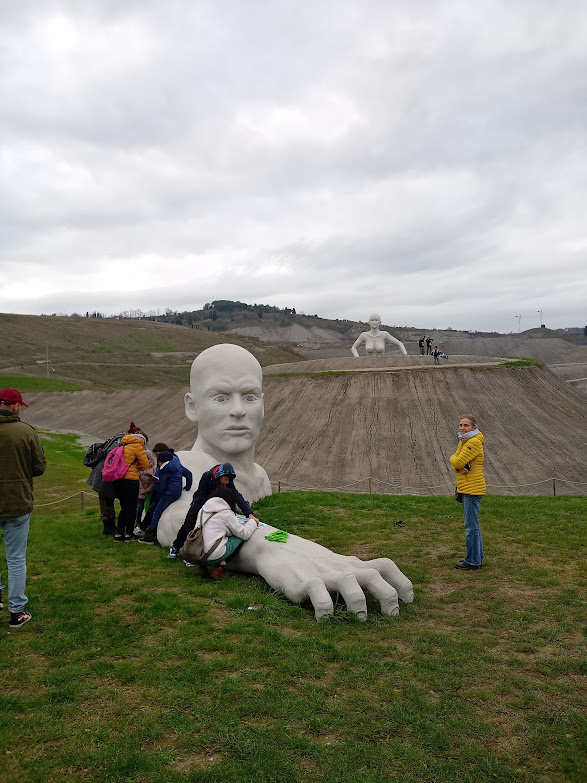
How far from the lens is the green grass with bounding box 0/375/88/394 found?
54.7 meters

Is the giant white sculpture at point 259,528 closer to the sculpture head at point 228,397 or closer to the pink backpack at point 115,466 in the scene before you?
the sculpture head at point 228,397

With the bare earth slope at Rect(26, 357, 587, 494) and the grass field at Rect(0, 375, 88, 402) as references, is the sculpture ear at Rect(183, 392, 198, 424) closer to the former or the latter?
the bare earth slope at Rect(26, 357, 587, 494)

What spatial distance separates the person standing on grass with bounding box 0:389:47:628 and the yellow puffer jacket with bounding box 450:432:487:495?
5.23m

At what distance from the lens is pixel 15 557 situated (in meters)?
5.80

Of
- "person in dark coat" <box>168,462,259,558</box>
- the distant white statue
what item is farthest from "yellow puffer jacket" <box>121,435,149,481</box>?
the distant white statue

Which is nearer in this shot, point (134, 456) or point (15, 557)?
point (15, 557)

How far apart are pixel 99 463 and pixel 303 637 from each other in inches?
227

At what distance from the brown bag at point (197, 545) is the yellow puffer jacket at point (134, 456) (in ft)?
7.30

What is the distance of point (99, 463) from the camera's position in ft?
33.1

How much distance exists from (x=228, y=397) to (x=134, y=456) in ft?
6.20

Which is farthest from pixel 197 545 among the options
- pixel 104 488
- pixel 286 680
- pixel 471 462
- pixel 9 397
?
pixel 471 462

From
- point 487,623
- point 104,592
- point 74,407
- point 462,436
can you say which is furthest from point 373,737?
point 74,407

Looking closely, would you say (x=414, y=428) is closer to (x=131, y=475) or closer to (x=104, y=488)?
(x=104, y=488)

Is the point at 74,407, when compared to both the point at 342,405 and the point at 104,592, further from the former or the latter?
the point at 104,592
